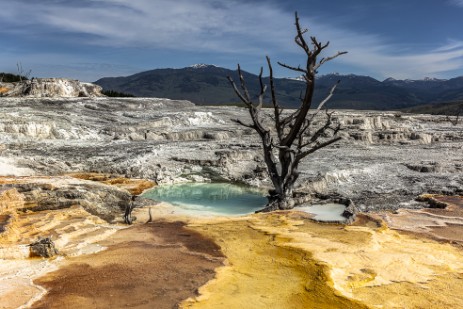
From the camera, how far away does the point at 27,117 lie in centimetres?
2212

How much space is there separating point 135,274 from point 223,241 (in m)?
2.18

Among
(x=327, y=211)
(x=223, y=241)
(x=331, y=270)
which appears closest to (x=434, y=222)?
(x=327, y=211)

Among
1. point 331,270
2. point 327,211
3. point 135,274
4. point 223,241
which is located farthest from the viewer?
point 327,211

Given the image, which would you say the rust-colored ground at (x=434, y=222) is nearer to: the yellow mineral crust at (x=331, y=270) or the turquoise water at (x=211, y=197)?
the yellow mineral crust at (x=331, y=270)

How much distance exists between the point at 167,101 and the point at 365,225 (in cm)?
3104

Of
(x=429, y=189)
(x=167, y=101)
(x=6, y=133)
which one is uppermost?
(x=167, y=101)

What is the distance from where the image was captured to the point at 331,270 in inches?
225

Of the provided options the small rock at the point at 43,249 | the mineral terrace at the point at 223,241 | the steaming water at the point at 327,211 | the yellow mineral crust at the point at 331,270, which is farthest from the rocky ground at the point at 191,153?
the small rock at the point at 43,249

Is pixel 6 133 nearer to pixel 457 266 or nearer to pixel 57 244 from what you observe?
pixel 57 244

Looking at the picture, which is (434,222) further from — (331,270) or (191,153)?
(191,153)

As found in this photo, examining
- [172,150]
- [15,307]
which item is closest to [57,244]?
[15,307]

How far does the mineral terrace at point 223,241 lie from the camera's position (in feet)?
16.2

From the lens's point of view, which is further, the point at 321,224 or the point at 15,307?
the point at 321,224

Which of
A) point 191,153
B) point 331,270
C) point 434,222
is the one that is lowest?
point 434,222
